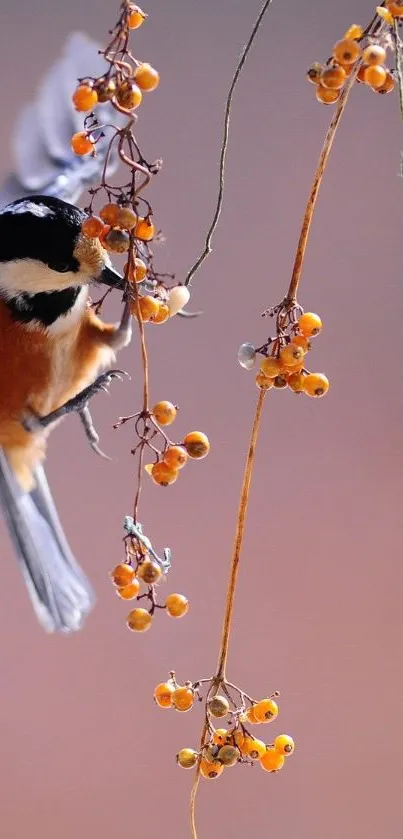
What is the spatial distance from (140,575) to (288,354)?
133mm

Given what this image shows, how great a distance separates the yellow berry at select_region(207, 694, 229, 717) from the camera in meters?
0.46

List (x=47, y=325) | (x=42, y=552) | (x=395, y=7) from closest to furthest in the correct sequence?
(x=395, y=7) < (x=47, y=325) < (x=42, y=552)

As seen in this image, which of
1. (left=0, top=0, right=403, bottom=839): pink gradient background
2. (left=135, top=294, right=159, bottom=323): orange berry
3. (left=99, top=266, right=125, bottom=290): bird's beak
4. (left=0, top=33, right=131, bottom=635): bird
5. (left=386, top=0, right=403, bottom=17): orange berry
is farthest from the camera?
(left=0, top=0, right=403, bottom=839): pink gradient background

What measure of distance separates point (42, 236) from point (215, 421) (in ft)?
2.75

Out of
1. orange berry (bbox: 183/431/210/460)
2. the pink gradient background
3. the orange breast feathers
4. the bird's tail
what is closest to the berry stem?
orange berry (bbox: 183/431/210/460)

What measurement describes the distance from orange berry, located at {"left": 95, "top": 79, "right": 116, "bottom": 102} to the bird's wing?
37cm

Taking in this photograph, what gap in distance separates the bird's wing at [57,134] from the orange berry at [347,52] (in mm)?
389

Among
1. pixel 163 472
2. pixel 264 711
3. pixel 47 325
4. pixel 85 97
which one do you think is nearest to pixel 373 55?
pixel 85 97

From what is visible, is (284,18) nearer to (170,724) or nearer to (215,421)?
(215,421)

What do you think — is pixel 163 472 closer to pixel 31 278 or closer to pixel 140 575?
pixel 140 575

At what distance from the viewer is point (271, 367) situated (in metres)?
0.45

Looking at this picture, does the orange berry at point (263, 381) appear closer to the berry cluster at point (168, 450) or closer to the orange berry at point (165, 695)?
the berry cluster at point (168, 450)

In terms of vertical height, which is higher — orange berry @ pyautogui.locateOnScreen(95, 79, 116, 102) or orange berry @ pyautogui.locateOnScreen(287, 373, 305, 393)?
orange berry @ pyautogui.locateOnScreen(95, 79, 116, 102)

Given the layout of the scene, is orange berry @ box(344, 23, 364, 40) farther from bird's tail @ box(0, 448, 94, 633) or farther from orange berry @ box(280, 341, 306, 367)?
bird's tail @ box(0, 448, 94, 633)
